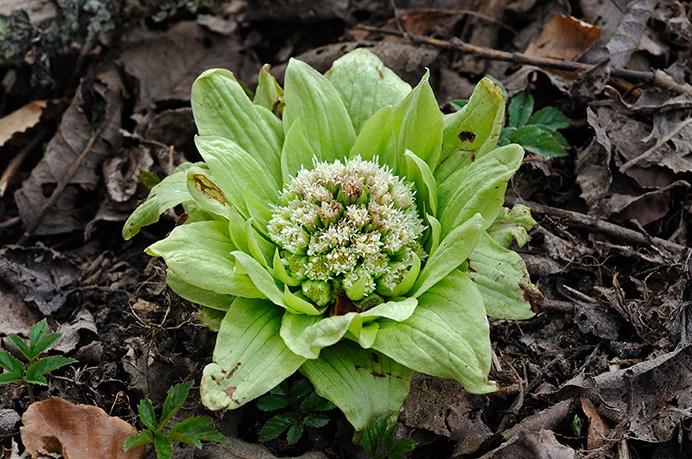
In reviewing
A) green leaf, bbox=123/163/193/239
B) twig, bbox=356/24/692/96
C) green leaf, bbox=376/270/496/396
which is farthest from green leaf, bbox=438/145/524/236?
twig, bbox=356/24/692/96

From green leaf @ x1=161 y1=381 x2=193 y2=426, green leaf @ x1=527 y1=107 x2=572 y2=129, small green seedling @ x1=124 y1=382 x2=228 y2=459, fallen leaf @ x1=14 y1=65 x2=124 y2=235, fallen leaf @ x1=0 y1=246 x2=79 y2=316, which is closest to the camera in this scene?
small green seedling @ x1=124 y1=382 x2=228 y2=459

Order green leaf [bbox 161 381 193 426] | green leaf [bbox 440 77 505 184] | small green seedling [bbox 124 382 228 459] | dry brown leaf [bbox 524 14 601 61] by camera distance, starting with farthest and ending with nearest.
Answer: dry brown leaf [bbox 524 14 601 61]
green leaf [bbox 440 77 505 184]
green leaf [bbox 161 381 193 426]
small green seedling [bbox 124 382 228 459]

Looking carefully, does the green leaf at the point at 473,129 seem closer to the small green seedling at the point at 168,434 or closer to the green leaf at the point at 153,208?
the green leaf at the point at 153,208

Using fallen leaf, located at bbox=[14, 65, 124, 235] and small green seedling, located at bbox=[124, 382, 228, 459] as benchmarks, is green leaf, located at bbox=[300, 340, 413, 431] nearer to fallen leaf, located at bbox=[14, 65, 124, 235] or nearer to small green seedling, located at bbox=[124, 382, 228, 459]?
small green seedling, located at bbox=[124, 382, 228, 459]

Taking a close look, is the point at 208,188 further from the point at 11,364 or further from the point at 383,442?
the point at 383,442

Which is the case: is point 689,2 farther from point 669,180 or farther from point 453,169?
point 453,169

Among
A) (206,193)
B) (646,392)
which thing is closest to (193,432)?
(206,193)
